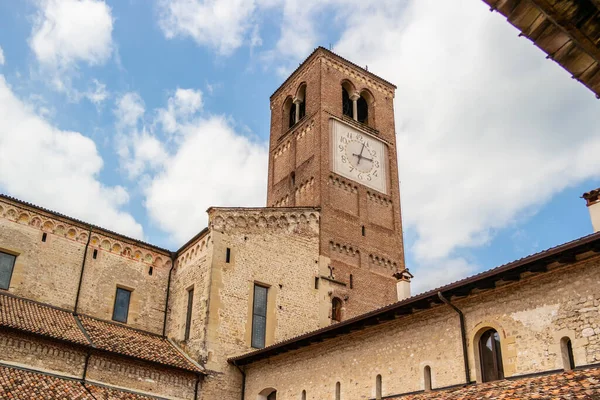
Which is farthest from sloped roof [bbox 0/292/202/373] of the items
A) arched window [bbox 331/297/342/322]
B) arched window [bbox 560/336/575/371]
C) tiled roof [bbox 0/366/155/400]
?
arched window [bbox 560/336/575/371]

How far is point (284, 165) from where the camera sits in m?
27.3

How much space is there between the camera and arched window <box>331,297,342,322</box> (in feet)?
71.6

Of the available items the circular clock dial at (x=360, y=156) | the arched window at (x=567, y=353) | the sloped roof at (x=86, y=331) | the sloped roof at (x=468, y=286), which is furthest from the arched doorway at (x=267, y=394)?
the circular clock dial at (x=360, y=156)

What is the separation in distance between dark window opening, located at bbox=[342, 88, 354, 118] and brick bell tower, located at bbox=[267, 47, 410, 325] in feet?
0.17

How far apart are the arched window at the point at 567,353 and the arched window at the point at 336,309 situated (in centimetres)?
1156

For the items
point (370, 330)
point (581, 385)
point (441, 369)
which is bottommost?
point (581, 385)

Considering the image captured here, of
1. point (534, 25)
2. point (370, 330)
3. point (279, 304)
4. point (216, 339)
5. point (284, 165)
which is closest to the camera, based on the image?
point (534, 25)

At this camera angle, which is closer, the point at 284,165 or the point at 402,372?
the point at 402,372

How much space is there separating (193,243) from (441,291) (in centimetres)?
1114

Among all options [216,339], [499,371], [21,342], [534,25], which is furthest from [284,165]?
[534,25]

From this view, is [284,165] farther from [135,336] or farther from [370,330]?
[370,330]

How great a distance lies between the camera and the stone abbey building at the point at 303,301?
11.5m

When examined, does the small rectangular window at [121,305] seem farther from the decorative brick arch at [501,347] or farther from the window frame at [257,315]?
the decorative brick arch at [501,347]

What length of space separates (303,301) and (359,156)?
7.75m
